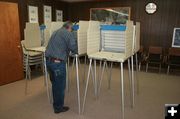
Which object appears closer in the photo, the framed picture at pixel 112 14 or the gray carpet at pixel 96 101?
the gray carpet at pixel 96 101

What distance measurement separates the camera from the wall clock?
557 centimetres

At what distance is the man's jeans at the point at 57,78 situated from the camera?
2.64 meters

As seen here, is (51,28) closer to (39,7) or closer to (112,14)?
(39,7)

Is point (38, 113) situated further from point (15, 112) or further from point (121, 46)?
point (121, 46)

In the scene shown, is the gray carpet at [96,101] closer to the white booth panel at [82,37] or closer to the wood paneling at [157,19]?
the white booth panel at [82,37]

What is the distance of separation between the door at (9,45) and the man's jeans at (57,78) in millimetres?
1890

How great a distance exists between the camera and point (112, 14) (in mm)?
6219

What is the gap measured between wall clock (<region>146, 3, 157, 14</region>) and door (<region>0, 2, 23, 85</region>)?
3950mm

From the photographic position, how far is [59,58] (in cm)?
260

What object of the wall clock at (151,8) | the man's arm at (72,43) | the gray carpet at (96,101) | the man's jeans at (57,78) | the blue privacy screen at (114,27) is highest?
the wall clock at (151,8)

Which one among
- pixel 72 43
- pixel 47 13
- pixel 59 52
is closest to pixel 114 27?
pixel 72 43

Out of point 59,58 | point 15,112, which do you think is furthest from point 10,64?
point 59,58

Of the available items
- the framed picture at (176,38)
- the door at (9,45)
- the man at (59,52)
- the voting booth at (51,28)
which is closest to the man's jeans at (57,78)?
the man at (59,52)

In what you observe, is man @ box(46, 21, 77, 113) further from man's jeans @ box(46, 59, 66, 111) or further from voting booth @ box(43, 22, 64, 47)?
voting booth @ box(43, 22, 64, 47)
